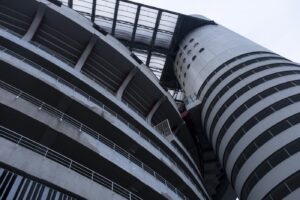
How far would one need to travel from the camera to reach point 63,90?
18.9 metres

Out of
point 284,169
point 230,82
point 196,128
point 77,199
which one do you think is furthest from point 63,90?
point 196,128

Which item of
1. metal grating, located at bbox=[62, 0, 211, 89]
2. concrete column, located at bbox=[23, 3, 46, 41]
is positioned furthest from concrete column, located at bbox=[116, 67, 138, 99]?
metal grating, located at bbox=[62, 0, 211, 89]

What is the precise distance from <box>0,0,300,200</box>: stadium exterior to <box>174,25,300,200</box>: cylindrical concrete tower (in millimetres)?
104

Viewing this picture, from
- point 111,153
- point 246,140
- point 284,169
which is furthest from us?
point 246,140

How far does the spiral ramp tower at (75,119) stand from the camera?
42.1 feet

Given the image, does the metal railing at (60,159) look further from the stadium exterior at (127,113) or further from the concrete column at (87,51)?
the concrete column at (87,51)

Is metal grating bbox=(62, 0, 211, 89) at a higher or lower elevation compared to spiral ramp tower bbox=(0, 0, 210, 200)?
higher

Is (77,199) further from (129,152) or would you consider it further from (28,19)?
(28,19)

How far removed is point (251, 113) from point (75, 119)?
17209 millimetres

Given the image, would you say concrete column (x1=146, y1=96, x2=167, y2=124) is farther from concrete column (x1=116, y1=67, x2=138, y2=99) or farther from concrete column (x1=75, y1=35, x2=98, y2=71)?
concrete column (x1=75, y1=35, x2=98, y2=71)

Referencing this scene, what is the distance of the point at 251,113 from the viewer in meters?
30.3

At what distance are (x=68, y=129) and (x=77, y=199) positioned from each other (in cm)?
438

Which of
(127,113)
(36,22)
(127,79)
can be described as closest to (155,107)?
(127,79)

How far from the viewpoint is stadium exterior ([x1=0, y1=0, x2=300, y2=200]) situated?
50.2 ft
